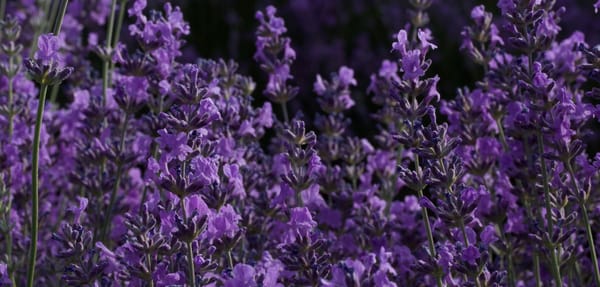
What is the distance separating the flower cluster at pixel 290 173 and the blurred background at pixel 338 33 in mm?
2482

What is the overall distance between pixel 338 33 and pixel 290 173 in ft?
14.4

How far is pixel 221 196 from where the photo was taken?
1.93 metres

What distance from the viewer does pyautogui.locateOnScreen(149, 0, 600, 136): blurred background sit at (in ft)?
18.2

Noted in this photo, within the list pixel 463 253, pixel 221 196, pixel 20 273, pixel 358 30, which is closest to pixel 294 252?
pixel 221 196

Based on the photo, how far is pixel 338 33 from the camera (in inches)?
251

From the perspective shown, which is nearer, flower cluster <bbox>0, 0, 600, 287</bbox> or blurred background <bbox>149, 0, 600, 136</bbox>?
flower cluster <bbox>0, 0, 600, 287</bbox>

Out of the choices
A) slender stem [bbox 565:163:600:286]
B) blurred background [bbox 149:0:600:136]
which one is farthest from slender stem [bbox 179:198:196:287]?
blurred background [bbox 149:0:600:136]

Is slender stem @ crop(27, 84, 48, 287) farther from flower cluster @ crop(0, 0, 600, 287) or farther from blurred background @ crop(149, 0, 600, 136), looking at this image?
blurred background @ crop(149, 0, 600, 136)

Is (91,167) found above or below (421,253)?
above

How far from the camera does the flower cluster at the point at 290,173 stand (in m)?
1.86

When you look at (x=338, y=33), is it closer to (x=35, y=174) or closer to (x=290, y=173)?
(x=290, y=173)

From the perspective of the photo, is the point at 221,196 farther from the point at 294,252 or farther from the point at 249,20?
the point at 249,20

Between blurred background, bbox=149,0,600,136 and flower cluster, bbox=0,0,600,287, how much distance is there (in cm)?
248

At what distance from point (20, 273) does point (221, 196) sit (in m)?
1.01
